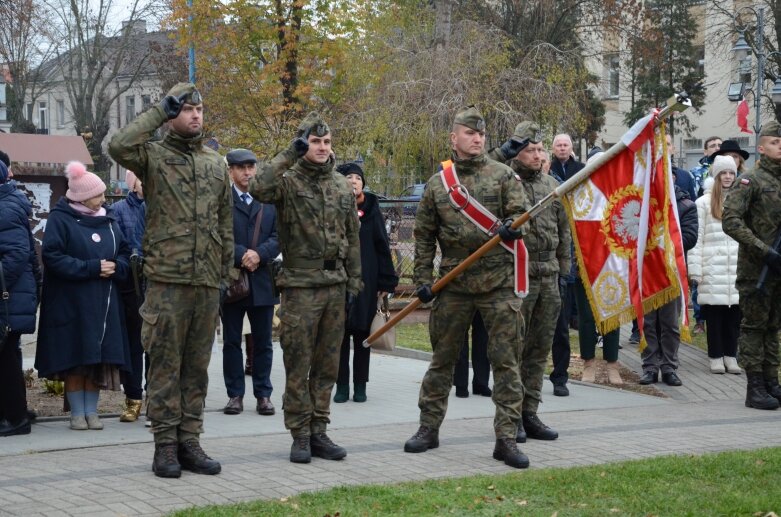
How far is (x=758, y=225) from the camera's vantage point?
10328 mm

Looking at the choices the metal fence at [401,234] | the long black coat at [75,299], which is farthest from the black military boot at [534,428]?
the metal fence at [401,234]

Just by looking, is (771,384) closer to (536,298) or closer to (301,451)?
(536,298)

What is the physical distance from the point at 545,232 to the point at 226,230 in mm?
2543

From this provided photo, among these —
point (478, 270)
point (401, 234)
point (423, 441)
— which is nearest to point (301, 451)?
point (423, 441)

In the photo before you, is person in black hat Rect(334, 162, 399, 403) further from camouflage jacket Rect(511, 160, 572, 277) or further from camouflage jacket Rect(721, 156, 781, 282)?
camouflage jacket Rect(721, 156, 781, 282)

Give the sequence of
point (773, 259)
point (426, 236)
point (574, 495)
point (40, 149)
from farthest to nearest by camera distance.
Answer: point (40, 149), point (773, 259), point (426, 236), point (574, 495)

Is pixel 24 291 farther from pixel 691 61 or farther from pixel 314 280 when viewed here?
pixel 691 61

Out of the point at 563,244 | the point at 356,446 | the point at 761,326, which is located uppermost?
the point at 563,244

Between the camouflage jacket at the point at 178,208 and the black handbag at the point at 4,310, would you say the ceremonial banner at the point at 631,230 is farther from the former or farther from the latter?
the black handbag at the point at 4,310

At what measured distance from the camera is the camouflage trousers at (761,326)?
10.3m

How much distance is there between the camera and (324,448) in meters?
7.70

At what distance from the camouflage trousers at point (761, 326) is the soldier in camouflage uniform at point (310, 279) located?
4.29 m

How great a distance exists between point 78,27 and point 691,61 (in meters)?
26.8

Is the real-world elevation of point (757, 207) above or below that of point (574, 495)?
above
